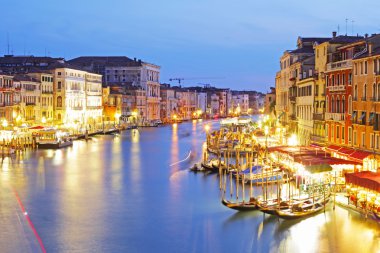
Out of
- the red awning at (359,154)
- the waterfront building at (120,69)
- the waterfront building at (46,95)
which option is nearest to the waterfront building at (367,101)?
the red awning at (359,154)

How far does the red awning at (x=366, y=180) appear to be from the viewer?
432 inches

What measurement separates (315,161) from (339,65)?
13.3 feet

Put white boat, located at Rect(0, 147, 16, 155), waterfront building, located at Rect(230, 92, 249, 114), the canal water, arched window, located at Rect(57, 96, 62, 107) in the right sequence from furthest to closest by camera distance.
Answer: waterfront building, located at Rect(230, 92, 249, 114) < arched window, located at Rect(57, 96, 62, 107) < white boat, located at Rect(0, 147, 16, 155) < the canal water

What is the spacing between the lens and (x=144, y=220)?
41.0 feet

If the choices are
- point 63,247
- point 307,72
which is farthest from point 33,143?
point 63,247

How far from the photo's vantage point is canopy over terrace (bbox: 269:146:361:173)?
13.7m

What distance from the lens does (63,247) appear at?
1055 cm

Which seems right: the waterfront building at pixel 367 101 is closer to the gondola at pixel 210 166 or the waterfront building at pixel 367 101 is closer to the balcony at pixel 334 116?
the balcony at pixel 334 116

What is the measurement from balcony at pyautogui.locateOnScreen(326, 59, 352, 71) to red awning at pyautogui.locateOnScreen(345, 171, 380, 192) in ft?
16.7

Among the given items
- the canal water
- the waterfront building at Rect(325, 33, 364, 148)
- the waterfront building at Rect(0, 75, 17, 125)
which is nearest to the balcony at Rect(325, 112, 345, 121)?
the waterfront building at Rect(325, 33, 364, 148)

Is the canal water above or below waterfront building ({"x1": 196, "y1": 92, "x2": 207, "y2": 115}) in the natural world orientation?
below

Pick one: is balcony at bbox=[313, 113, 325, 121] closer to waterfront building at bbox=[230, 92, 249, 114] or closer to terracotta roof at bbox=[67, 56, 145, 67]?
terracotta roof at bbox=[67, 56, 145, 67]

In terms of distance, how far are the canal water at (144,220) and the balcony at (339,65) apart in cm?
435

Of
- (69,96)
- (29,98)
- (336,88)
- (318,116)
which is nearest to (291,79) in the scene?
(318,116)
